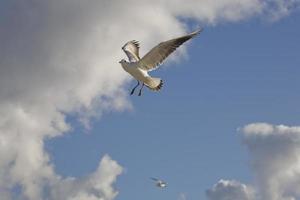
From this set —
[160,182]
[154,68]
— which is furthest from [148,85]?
[160,182]

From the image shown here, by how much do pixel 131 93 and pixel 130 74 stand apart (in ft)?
16.7

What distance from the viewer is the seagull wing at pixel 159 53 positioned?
69688mm

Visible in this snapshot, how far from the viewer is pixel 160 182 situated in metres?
88.0

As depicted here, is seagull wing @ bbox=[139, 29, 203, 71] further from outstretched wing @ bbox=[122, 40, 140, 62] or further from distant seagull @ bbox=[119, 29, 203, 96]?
outstretched wing @ bbox=[122, 40, 140, 62]

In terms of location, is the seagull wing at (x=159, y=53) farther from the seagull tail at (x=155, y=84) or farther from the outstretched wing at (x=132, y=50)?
the outstretched wing at (x=132, y=50)

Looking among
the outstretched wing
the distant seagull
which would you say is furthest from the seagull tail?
the outstretched wing

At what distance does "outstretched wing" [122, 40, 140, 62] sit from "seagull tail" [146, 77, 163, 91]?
19.5ft

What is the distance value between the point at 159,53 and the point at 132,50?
9.96 meters

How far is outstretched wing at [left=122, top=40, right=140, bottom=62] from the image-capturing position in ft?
261


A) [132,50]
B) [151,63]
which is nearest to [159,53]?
[151,63]

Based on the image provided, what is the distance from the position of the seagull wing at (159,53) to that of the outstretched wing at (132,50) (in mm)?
5379

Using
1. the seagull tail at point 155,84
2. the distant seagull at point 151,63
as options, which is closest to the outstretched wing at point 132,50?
the distant seagull at point 151,63

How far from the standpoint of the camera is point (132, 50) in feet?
268

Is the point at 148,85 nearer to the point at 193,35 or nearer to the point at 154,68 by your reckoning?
the point at 154,68
